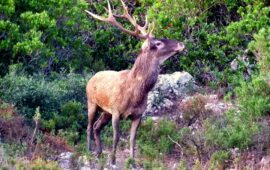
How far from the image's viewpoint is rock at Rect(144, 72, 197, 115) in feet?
52.2

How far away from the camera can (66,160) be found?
11.9m

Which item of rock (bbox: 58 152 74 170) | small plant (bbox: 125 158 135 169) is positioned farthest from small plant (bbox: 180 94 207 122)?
small plant (bbox: 125 158 135 169)

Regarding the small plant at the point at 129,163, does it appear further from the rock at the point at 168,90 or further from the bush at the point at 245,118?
the rock at the point at 168,90

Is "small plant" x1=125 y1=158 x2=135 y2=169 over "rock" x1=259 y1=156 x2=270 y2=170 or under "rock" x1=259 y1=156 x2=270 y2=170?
over

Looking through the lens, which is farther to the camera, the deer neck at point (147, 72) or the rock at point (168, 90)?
the rock at point (168, 90)

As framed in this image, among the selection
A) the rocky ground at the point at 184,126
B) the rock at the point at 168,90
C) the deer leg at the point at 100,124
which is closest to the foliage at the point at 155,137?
the rocky ground at the point at 184,126

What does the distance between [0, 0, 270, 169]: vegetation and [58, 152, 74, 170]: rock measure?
202 mm

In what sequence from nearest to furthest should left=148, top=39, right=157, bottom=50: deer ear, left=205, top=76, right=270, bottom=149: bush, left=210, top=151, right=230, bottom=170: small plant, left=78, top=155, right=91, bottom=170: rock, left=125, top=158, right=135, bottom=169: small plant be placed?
left=125, top=158, right=135, bottom=169: small plant < left=78, top=155, right=91, bottom=170: rock < left=210, top=151, right=230, bottom=170: small plant < left=148, top=39, right=157, bottom=50: deer ear < left=205, top=76, right=270, bottom=149: bush

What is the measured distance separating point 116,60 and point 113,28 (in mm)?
920

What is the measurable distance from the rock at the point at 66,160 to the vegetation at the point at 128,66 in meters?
0.20

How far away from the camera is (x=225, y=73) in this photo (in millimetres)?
17234

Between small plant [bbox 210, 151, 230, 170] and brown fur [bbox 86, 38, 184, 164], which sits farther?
brown fur [bbox 86, 38, 184, 164]

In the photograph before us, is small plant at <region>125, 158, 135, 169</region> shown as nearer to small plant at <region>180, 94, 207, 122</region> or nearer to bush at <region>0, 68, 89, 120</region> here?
bush at <region>0, 68, 89, 120</region>

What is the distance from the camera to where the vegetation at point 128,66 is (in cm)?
1241
